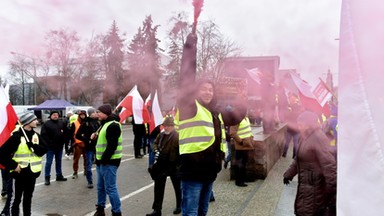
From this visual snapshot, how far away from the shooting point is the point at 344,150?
1.16 meters

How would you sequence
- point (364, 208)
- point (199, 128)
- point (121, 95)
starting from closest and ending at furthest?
1. point (364, 208)
2. point (199, 128)
3. point (121, 95)

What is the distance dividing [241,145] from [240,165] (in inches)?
18.8

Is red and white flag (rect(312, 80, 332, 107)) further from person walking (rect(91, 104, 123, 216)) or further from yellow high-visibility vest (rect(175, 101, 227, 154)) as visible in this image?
person walking (rect(91, 104, 123, 216))

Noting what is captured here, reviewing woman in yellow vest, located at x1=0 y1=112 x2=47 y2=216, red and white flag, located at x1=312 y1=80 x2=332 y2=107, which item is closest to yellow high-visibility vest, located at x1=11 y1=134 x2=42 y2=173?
woman in yellow vest, located at x1=0 y1=112 x2=47 y2=216

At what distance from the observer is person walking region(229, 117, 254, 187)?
7.04 meters

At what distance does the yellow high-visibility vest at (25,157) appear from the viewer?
15.4ft

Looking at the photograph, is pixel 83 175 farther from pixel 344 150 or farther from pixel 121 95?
pixel 344 150

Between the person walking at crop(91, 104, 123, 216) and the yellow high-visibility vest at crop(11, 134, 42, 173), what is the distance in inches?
37.5

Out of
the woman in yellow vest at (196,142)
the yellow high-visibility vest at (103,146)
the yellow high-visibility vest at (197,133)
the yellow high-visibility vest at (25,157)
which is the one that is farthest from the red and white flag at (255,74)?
the yellow high-visibility vest at (25,157)

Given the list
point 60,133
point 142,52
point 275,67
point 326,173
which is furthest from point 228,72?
point 326,173

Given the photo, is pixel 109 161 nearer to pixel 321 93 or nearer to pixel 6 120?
pixel 6 120

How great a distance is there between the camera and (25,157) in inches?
187

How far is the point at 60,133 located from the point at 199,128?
573cm

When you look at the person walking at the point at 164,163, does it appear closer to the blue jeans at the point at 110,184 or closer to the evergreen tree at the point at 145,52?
the blue jeans at the point at 110,184
